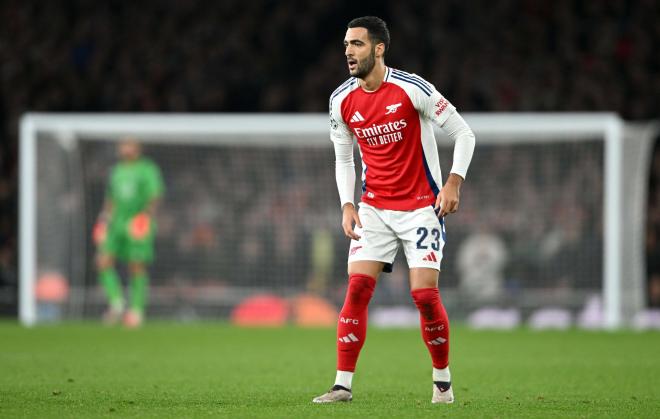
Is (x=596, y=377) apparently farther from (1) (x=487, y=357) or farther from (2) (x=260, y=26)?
(2) (x=260, y=26)

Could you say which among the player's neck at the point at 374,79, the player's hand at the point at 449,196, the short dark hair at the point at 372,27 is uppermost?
the short dark hair at the point at 372,27

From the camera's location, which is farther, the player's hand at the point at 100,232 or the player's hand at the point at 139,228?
the player's hand at the point at 100,232

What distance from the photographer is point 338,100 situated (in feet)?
21.0

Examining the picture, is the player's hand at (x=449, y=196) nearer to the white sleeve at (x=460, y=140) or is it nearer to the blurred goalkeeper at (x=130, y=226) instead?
the white sleeve at (x=460, y=140)

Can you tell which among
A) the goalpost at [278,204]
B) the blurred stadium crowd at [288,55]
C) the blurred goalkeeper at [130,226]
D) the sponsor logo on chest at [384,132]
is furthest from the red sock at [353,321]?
the blurred stadium crowd at [288,55]

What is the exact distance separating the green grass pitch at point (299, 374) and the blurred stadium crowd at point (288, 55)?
620cm

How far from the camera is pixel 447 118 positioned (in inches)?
246

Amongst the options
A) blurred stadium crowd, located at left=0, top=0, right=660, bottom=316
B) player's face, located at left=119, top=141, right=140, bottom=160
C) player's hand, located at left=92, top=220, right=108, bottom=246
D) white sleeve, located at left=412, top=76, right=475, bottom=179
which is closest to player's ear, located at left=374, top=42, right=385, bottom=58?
white sleeve, located at left=412, top=76, right=475, bottom=179

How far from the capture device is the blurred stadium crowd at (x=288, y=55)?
61.1ft

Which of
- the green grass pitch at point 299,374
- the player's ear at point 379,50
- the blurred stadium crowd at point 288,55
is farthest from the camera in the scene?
the blurred stadium crowd at point 288,55

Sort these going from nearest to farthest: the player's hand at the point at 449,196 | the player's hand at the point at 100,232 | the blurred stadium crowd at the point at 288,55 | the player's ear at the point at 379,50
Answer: the player's hand at the point at 449,196 < the player's ear at the point at 379,50 < the player's hand at the point at 100,232 < the blurred stadium crowd at the point at 288,55

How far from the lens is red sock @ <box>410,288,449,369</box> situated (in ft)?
20.2

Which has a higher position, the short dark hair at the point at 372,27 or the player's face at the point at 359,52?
the short dark hair at the point at 372,27

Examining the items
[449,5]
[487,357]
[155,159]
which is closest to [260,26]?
[449,5]
